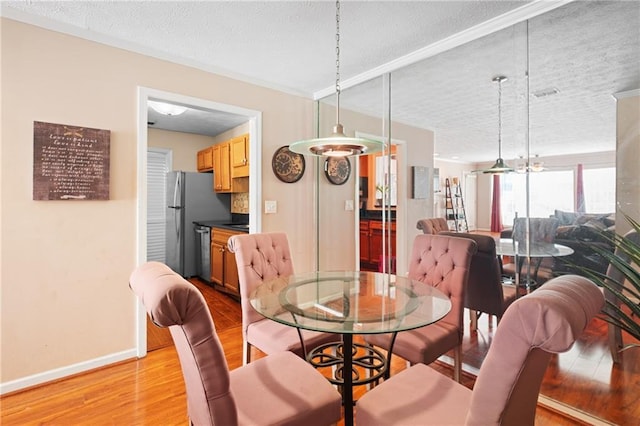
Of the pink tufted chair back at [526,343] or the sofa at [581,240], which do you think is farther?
the sofa at [581,240]

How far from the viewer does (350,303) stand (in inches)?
66.6

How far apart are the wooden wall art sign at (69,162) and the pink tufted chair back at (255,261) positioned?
3.56 feet

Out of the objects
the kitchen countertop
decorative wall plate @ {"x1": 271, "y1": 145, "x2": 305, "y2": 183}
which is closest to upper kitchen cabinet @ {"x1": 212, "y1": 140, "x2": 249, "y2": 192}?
the kitchen countertop

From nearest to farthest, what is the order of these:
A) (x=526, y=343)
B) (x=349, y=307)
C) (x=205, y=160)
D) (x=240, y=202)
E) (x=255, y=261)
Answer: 1. (x=526, y=343)
2. (x=349, y=307)
3. (x=255, y=261)
4. (x=240, y=202)
5. (x=205, y=160)

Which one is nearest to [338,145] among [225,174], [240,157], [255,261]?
[255,261]

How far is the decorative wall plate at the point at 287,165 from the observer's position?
3407mm

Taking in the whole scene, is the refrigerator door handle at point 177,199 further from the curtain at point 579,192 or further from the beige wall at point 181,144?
the curtain at point 579,192

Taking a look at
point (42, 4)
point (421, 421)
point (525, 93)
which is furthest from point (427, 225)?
point (42, 4)

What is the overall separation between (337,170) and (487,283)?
6.74ft

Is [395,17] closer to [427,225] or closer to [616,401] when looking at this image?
[427,225]

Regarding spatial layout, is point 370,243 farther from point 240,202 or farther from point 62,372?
point 62,372

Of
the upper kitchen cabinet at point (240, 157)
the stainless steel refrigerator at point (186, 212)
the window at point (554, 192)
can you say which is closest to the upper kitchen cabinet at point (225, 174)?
the upper kitchen cabinet at point (240, 157)

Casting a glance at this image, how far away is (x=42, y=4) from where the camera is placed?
2.01 m

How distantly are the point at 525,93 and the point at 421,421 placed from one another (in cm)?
208
